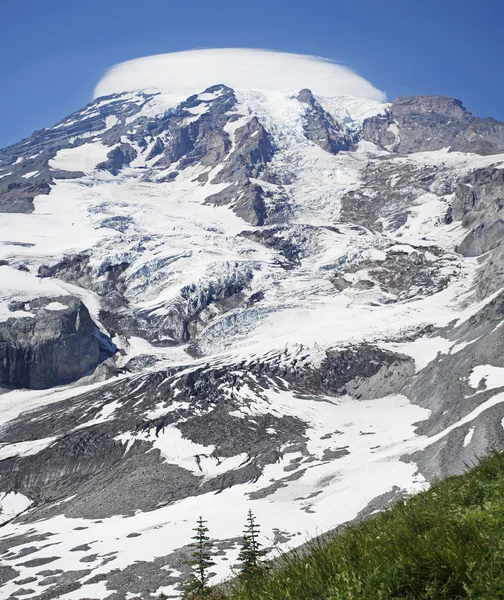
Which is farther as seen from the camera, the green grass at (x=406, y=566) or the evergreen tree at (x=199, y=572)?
the evergreen tree at (x=199, y=572)

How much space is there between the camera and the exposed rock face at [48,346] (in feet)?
527

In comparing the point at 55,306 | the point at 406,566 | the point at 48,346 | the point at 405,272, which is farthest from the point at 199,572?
the point at 405,272

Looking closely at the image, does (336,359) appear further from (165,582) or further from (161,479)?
(165,582)

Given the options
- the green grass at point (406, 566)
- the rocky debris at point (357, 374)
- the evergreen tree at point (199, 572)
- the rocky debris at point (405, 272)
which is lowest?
the rocky debris at point (357, 374)

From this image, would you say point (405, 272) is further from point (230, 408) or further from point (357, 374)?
point (230, 408)

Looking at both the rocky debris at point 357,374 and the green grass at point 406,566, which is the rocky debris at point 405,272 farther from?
the green grass at point 406,566

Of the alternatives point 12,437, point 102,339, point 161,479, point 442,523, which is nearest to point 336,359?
point 161,479

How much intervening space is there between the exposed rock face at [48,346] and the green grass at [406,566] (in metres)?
166

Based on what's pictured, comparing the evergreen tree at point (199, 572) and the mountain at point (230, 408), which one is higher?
the evergreen tree at point (199, 572)

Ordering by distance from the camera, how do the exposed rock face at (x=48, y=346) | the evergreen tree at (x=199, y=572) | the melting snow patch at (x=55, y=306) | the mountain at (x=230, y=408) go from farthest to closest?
1. the melting snow patch at (x=55, y=306)
2. the exposed rock face at (x=48, y=346)
3. the mountain at (x=230, y=408)
4. the evergreen tree at (x=199, y=572)

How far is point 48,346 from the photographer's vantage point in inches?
6501

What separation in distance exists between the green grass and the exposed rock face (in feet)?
546

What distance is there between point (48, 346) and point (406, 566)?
171189 millimetres

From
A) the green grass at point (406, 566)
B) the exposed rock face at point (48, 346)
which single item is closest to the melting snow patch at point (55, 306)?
the exposed rock face at point (48, 346)
